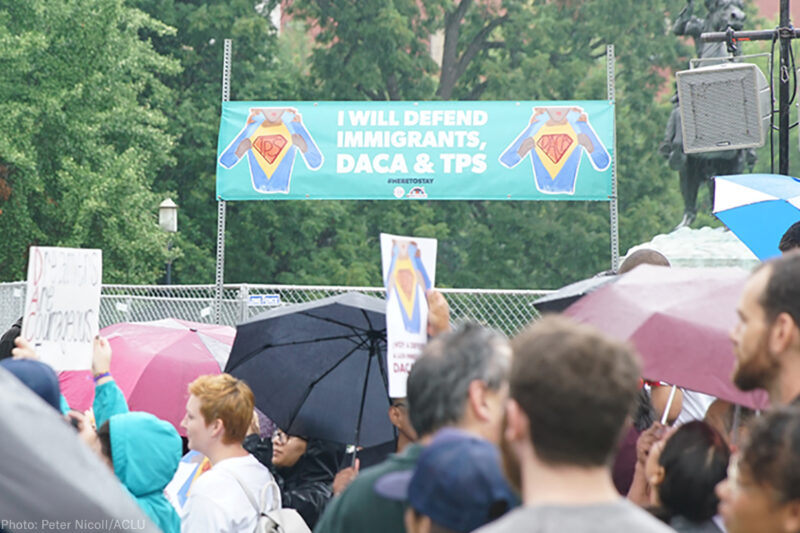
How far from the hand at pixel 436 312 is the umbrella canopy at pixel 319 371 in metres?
1.59

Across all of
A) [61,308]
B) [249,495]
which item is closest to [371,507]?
[249,495]

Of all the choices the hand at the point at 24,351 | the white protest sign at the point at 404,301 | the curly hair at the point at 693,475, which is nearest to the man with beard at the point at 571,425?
the curly hair at the point at 693,475

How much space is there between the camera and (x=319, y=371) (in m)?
5.61

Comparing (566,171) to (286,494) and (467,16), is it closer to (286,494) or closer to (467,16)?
(286,494)

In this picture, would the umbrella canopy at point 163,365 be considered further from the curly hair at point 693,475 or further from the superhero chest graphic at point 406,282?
the curly hair at point 693,475

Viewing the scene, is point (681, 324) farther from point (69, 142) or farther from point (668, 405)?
point (69, 142)

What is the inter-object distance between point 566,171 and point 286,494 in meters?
6.02

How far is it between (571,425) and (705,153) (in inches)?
451

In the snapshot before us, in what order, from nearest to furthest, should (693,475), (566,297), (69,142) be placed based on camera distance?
(693,475)
(566,297)
(69,142)

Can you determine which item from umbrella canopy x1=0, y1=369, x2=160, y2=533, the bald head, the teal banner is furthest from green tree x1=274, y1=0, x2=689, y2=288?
umbrella canopy x1=0, y1=369, x2=160, y2=533

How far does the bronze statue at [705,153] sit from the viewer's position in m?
12.8

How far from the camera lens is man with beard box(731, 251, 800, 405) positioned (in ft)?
9.66

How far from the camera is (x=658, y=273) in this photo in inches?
165

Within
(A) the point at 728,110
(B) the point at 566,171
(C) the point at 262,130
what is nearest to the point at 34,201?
(C) the point at 262,130
